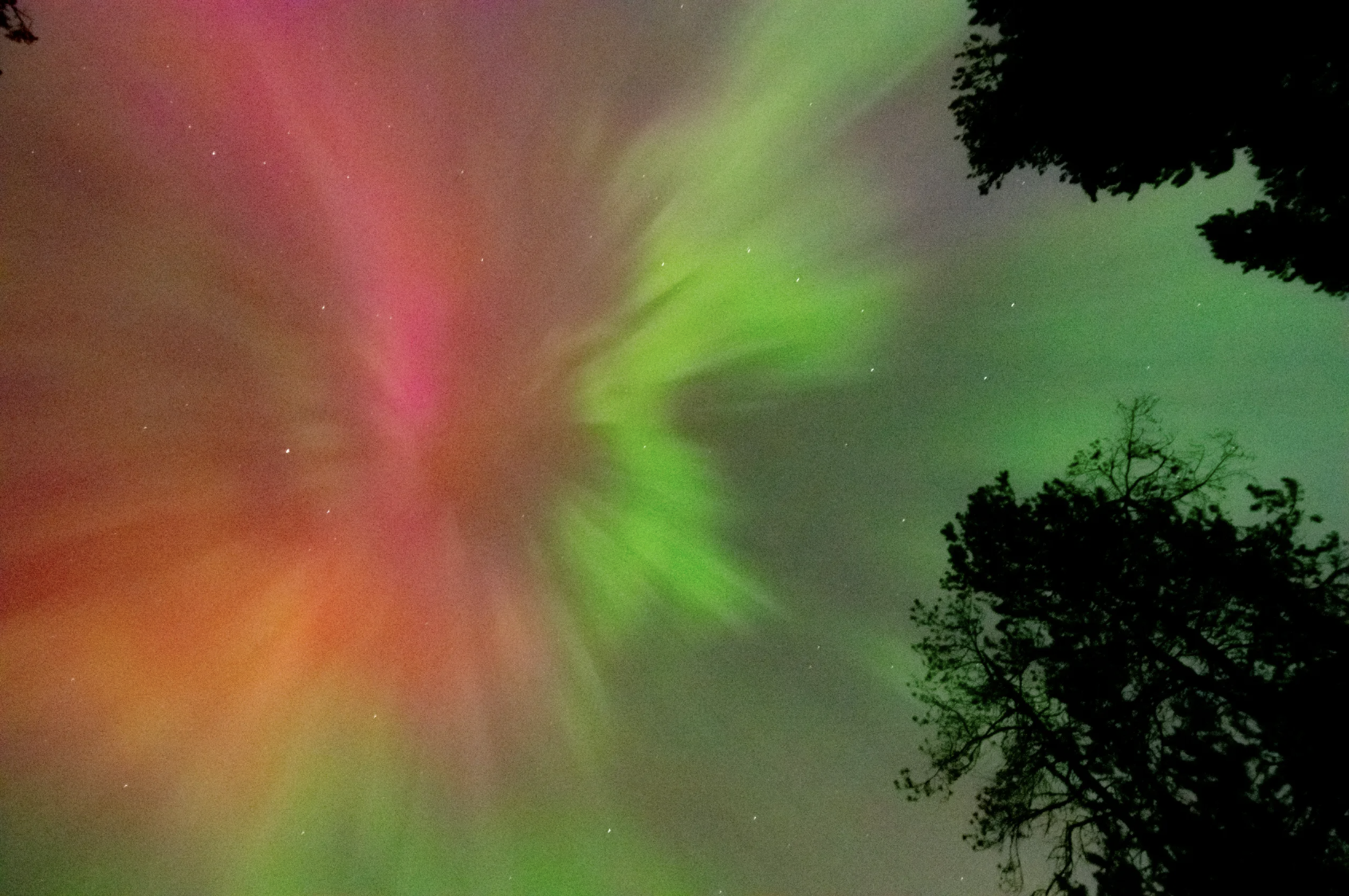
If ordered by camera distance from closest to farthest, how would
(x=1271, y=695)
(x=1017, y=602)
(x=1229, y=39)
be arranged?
(x=1229, y=39) < (x=1271, y=695) < (x=1017, y=602)

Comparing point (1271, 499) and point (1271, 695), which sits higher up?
point (1271, 499)

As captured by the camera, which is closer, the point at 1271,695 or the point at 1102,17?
the point at 1102,17

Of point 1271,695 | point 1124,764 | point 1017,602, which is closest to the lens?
point 1271,695

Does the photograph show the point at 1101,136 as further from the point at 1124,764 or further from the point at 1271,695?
the point at 1124,764

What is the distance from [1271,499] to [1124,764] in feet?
14.6

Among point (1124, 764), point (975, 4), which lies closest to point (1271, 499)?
point (1124, 764)

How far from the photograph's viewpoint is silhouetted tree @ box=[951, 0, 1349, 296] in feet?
25.0

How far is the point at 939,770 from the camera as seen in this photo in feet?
40.8

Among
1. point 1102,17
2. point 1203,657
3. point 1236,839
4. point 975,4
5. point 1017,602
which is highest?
point 975,4

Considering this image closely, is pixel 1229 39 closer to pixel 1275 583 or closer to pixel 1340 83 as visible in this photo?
pixel 1340 83

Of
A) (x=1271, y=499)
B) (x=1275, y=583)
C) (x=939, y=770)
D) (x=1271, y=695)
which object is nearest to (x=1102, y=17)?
(x=1271, y=499)

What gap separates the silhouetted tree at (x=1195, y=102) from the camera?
7633 millimetres

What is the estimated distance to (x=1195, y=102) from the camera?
8.21 meters

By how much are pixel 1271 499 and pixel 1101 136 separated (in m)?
5.67
